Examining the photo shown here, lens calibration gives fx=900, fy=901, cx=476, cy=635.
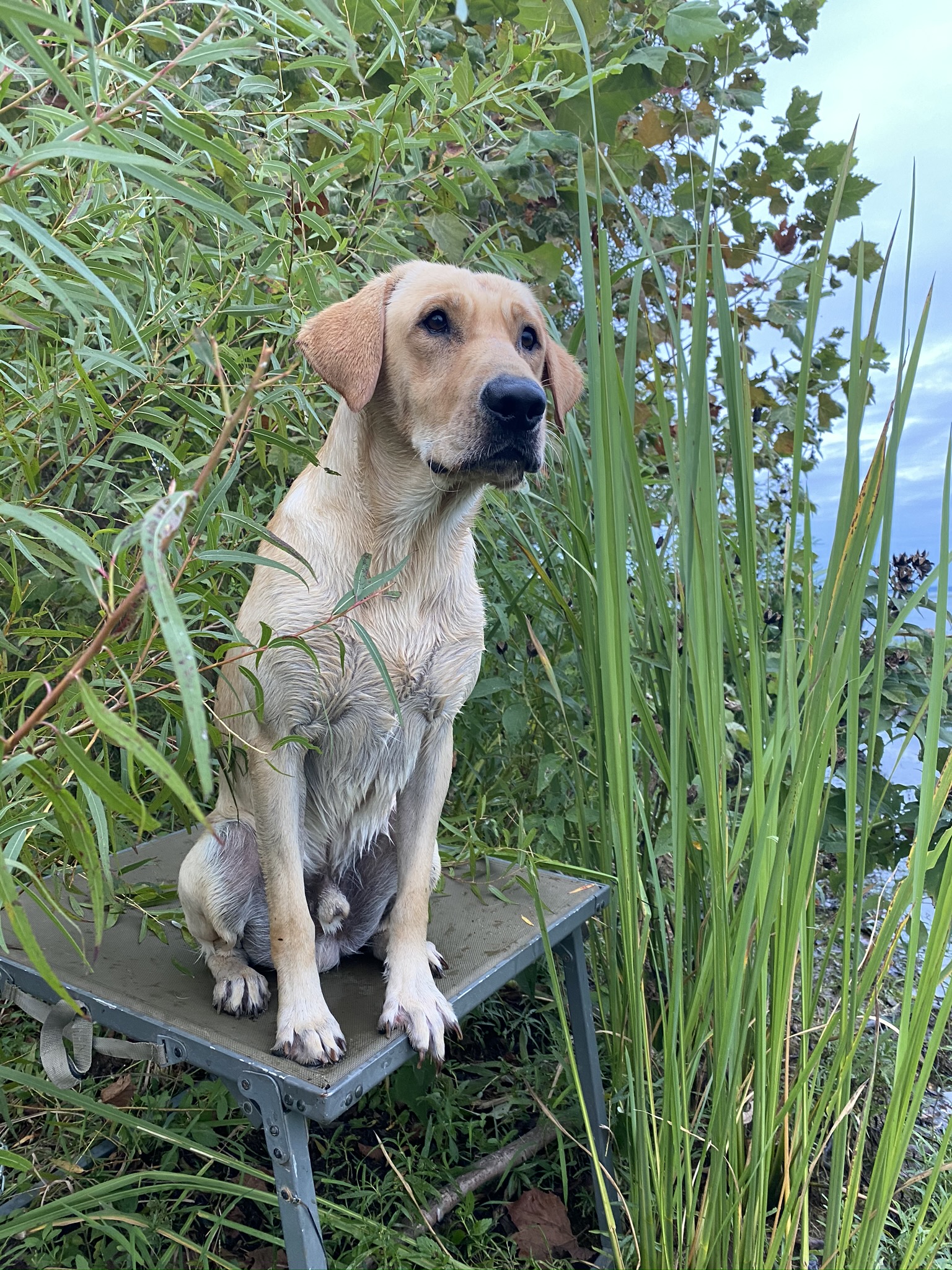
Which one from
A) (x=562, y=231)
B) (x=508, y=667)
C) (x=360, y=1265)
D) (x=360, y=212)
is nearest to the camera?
(x=360, y=1265)

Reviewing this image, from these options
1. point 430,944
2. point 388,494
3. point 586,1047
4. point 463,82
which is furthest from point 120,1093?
point 463,82

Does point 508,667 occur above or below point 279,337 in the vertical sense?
below

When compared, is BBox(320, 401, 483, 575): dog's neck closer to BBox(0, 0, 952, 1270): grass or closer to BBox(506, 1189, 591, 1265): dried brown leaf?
BBox(0, 0, 952, 1270): grass

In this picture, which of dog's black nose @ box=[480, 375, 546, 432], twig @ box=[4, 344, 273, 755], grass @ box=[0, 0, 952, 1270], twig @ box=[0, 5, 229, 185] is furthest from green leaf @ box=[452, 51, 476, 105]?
twig @ box=[4, 344, 273, 755]

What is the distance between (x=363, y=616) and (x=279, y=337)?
77 cm

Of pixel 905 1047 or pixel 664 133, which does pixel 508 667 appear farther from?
pixel 664 133

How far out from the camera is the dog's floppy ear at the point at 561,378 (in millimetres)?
1416

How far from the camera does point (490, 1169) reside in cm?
164

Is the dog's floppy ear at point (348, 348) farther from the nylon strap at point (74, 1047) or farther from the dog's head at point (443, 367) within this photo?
the nylon strap at point (74, 1047)

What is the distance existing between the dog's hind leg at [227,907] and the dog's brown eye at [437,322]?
0.77 meters

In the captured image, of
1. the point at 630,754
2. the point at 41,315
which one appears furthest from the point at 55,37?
the point at 630,754

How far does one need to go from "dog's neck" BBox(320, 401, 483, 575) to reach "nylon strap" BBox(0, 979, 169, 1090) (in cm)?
70

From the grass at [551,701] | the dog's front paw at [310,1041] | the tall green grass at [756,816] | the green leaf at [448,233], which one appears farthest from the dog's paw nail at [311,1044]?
the green leaf at [448,233]

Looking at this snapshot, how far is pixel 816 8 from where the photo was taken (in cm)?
229
